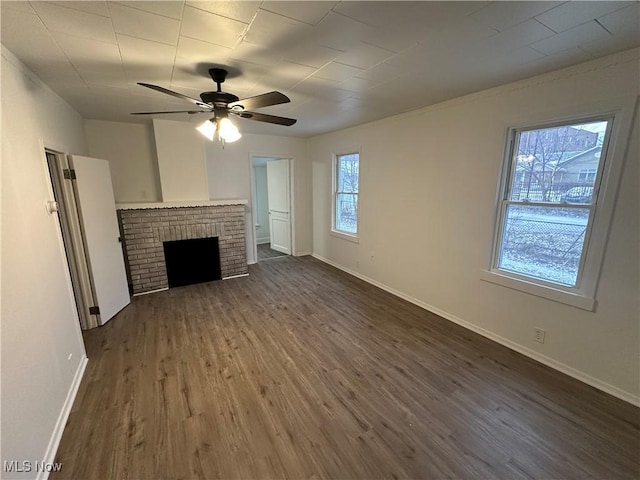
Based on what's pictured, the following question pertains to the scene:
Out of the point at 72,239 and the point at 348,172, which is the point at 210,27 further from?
the point at 348,172

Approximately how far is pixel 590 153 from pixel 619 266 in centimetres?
89

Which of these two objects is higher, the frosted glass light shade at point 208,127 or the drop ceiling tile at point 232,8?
the drop ceiling tile at point 232,8

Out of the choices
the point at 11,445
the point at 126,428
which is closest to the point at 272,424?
the point at 126,428

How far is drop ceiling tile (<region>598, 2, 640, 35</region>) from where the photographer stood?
4.66 feet

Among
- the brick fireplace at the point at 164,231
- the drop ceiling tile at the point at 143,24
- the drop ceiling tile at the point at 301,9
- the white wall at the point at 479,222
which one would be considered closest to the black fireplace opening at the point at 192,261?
the brick fireplace at the point at 164,231

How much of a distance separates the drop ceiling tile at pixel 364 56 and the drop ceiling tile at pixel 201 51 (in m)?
0.81

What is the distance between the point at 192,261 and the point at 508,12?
464cm

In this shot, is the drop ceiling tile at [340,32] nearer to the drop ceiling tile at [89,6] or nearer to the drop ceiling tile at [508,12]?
the drop ceiling tile at [508,12]

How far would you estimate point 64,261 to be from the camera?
2377 mm

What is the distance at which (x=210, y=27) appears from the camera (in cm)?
157

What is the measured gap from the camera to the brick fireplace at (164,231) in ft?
13.1

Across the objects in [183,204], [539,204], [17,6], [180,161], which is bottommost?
[183,204]

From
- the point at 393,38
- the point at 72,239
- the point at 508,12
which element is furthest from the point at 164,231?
the point at 508,12
